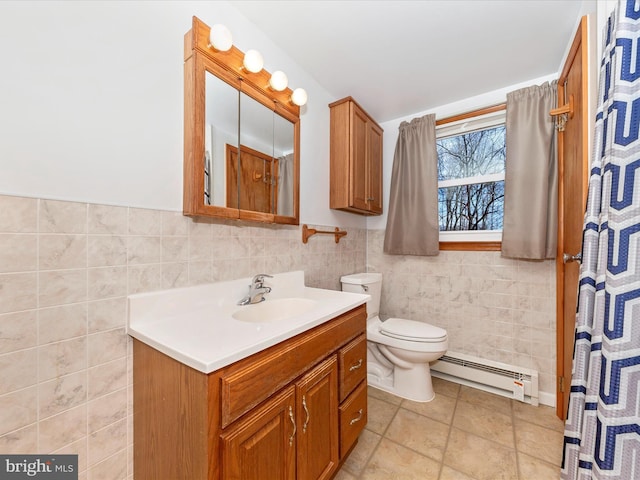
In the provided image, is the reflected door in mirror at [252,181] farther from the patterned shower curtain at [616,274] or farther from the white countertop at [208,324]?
the patterned shower curtain at [616,274]

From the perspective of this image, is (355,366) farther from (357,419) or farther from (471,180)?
(471,180)

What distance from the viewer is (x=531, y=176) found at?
5.88 feet

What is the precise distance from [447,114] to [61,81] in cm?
243

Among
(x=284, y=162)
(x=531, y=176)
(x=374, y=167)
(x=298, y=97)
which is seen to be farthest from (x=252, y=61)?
(x=531, y=176)

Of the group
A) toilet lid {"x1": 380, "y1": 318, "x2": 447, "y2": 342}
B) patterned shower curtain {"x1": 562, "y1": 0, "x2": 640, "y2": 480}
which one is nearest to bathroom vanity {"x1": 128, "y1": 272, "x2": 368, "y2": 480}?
toilet lid {"x1": 380, "y1": 318, "x2": 447, "y2": 342}

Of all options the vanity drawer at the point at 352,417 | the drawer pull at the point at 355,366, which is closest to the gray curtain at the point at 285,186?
the drawer pull at the point at 355,366

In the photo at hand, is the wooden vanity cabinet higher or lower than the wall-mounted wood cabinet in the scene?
lower

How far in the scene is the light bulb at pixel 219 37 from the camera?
1.09 m

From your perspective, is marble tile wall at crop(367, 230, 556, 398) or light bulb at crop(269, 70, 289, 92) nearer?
light bulb at crop(269, 70, 289, 92)

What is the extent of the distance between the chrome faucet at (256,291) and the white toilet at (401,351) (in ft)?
2.97

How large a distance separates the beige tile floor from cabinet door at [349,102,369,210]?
148 cm

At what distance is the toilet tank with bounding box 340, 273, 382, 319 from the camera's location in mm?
2051

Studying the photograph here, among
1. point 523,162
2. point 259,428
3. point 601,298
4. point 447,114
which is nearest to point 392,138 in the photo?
point 447,114

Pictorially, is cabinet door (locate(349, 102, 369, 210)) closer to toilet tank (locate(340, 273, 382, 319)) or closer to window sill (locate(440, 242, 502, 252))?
toilet tank (locate(340, 273, 382, 319))
